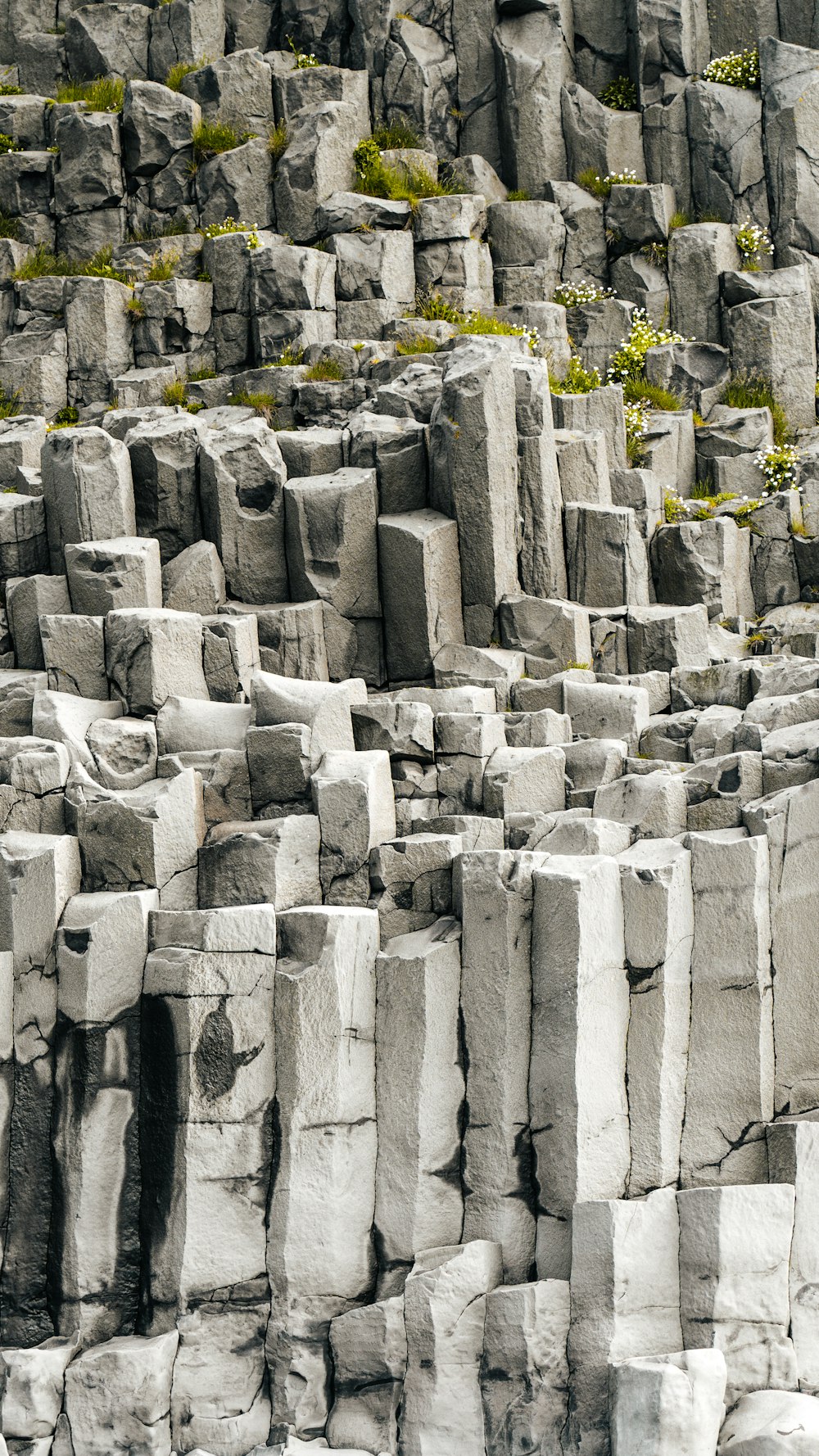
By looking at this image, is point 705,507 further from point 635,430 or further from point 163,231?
point 163,231

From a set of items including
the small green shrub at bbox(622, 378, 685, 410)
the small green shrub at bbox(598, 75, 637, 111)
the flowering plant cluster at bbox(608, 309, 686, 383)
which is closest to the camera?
the small green shrub at bbox(622, 378, 685, 410)

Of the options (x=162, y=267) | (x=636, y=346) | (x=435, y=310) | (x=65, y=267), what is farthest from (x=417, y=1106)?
(x=65, y=267)

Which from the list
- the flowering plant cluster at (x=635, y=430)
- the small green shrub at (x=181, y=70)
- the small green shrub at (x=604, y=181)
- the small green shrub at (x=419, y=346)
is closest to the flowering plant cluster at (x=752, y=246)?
the small green shrub at (x=604, y=181)

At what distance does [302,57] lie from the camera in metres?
23.6

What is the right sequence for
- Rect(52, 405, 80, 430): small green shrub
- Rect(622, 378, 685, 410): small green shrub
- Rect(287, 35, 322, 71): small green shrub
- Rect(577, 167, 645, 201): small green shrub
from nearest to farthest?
Rect(622, 378, 685, 410): small green shrub, Rect(52, 405, 80, 430): small green shrub, Rect(577, 167, 645, 201): small green shrub, Rect(287, 35, 322, 71): small green shrub

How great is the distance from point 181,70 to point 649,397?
900 centimetres

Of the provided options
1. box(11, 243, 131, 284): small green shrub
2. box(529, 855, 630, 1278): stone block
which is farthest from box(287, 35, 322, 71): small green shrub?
box(529, 855, 630, 1278): stone block

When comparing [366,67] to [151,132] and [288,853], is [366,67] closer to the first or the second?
[151,132]

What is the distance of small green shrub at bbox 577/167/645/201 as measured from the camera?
72.8ft

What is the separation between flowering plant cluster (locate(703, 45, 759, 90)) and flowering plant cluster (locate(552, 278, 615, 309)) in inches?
138

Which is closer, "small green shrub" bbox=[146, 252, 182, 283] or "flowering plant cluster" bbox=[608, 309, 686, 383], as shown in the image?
"flowering plant cluster" bbox=[608, 309, 686, 383]

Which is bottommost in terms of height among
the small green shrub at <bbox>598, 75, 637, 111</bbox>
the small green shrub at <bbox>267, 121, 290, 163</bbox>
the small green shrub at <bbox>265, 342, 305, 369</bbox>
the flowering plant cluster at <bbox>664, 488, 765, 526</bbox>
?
the flowering plant cluster at <bbox>664, 488, 765, 526</bbox>

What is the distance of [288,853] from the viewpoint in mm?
11430

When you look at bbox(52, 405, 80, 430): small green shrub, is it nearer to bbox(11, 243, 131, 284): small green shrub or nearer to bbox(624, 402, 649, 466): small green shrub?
bbox(11, 243, 131, 284): small green shrub
